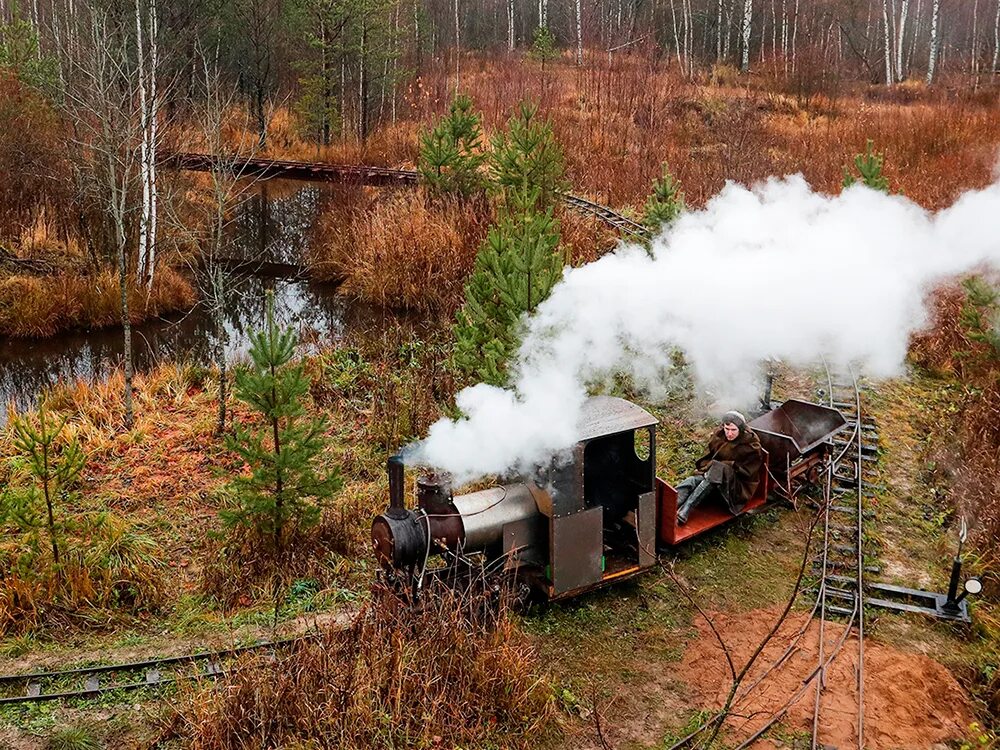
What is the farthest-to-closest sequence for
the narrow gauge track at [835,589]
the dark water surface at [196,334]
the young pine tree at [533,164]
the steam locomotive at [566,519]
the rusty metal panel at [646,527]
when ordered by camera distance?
the dark water surface at [196,334] → the young pine tree at [533,164] → the rusty metal panel at [646,527] → the steam locomotive at [566,519] → the narrow gauge track at [835,589]

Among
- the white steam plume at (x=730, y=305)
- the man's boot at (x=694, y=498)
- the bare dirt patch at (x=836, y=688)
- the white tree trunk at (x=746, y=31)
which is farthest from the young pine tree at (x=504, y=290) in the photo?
the white tree trunk at (x=746, y=31)

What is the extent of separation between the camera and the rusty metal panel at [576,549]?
319 inches

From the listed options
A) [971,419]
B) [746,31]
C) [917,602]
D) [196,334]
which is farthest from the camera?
[746,31]

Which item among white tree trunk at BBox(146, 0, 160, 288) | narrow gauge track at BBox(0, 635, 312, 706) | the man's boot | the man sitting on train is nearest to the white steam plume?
the man sitting on train

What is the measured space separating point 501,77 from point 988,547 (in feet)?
83.7

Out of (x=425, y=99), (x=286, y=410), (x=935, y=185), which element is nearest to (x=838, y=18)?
(x=425, y=99)

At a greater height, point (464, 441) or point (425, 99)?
point (425, 99)

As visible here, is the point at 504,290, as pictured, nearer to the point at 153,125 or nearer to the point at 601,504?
the point at 601,504

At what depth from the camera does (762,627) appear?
8578mm

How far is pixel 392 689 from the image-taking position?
682 centimetres

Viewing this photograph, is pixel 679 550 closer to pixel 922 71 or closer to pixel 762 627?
pixel 762 627

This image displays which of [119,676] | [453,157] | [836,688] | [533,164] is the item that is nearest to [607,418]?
[836,688]

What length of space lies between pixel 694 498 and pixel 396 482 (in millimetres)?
3964

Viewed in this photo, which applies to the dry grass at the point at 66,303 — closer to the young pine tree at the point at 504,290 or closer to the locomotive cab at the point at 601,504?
the young pine tree at the point at 504,290
